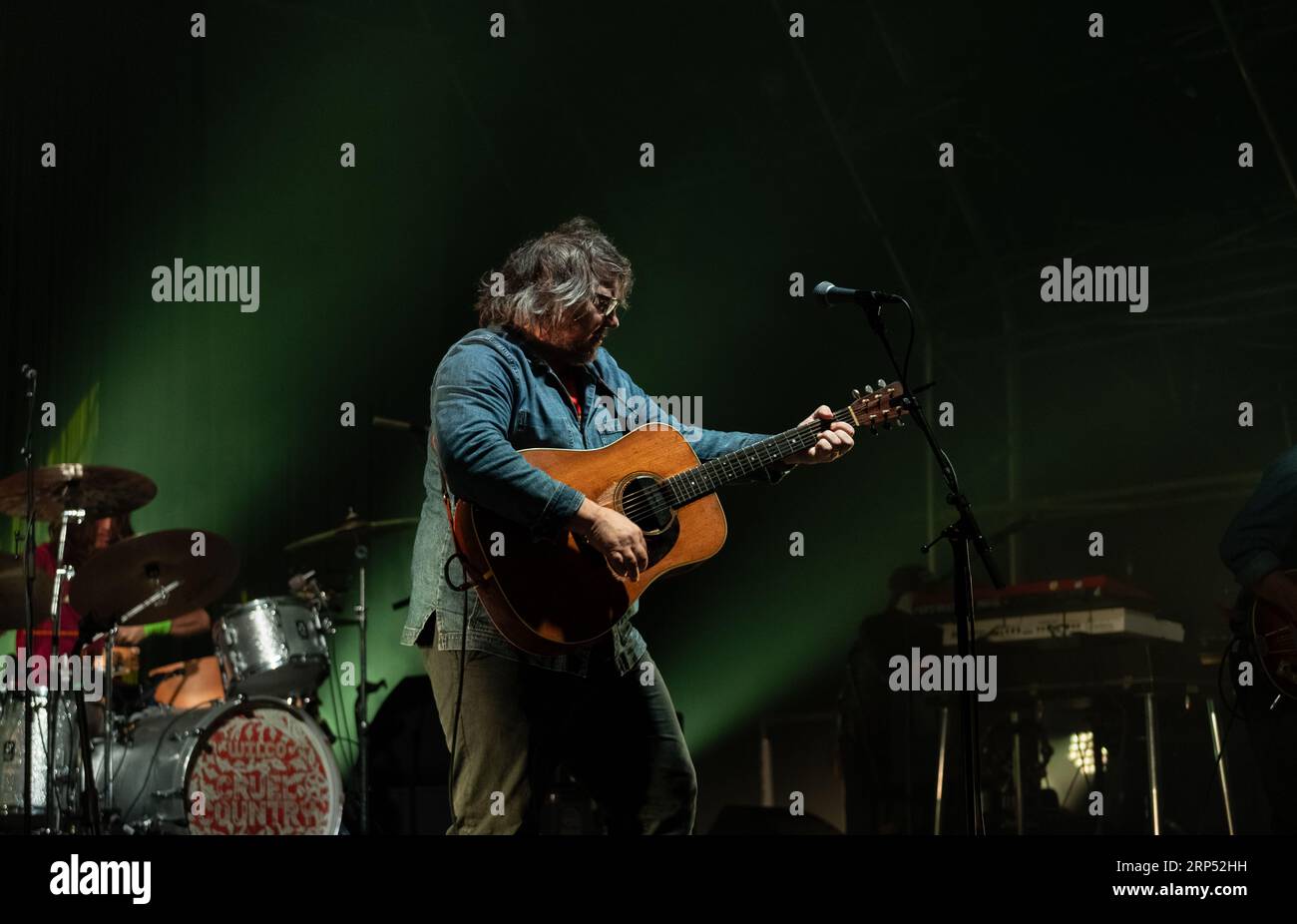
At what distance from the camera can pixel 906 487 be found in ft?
21.0

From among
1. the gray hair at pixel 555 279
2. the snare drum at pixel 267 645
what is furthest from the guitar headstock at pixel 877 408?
the snare drum at pixel 267 645

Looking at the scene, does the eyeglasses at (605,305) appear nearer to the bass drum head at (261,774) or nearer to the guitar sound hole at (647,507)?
the guitar sound hole at (647,507)

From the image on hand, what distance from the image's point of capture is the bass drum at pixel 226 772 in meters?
5.43

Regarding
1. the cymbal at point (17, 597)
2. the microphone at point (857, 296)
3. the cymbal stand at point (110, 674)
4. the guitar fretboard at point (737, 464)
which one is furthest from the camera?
the cymbal stand at point (110, 674)

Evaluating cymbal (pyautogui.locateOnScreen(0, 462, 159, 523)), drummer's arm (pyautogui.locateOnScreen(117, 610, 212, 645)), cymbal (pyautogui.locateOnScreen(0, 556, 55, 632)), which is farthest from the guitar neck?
drummer's arm (pyautogui.locateOnScreen(117, 610, 212, 645))

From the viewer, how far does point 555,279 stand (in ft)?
11.4

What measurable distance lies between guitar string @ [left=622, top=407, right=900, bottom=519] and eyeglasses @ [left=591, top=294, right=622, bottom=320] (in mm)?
450

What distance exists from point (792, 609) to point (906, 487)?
79 cm

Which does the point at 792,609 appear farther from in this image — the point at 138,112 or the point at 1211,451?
the point at 138,112

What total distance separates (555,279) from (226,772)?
10.3 feet

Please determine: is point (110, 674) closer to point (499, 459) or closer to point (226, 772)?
point (226, 772)

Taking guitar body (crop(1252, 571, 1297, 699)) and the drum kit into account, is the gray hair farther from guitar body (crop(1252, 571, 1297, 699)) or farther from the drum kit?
guitar body (crop(1252, 571, 1297, 699))

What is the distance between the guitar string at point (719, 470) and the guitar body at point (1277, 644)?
1.79 meters
